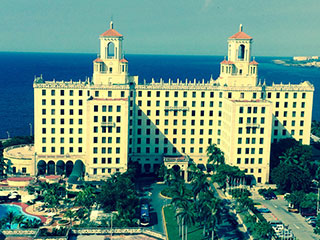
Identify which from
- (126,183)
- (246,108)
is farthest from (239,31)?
(126,183)

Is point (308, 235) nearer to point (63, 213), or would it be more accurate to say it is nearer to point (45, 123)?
point (63, 213)

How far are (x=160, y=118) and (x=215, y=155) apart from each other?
Answer: 20.5m

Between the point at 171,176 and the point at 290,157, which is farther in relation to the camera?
the point at 290,157

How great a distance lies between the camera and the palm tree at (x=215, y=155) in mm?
137375

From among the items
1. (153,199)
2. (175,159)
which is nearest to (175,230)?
(153,199)

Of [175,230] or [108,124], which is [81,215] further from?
[108,124]

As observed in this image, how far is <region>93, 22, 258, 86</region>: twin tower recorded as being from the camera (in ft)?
465

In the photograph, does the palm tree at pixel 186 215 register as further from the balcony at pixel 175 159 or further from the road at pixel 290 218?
the balcony at pixel 175 159

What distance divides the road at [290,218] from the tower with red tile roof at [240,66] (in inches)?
1497

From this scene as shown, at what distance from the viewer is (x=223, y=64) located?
147 meters

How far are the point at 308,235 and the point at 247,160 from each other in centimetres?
3594

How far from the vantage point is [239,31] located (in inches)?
5837

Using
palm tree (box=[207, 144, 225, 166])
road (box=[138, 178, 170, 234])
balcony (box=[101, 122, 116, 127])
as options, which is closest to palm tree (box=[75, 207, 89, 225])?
road (box=[138, 178, 170, 234])

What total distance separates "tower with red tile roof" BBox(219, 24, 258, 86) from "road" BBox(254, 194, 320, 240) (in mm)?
38035
